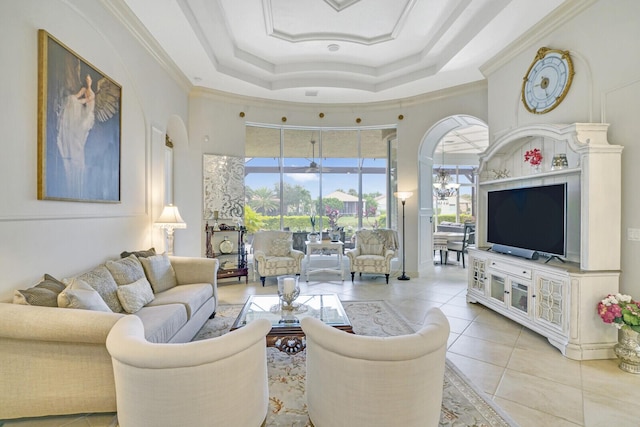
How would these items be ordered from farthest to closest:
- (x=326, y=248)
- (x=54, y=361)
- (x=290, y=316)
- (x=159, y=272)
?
(x=326, y=248), (x=159, y=272), (x=290, y=316), (x=54, y=361)

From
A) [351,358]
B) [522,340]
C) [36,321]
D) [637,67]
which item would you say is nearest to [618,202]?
[637,67]

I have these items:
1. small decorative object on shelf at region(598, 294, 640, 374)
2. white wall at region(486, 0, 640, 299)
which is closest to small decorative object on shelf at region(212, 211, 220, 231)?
A: white wall at region(486, 0, 640, 299)

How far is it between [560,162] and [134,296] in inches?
166

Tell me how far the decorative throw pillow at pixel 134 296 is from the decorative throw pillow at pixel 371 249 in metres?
3.89

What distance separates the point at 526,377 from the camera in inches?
98.2

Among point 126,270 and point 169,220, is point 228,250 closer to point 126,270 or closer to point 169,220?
point 169,220

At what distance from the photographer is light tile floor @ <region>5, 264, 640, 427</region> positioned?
2000mm

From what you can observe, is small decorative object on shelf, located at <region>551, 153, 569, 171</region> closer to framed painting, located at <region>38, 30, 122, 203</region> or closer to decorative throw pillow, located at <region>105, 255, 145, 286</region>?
decorative throw pillow, located at <region>105, 255, 145, 286</region>

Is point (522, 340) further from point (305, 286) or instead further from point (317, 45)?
point (317, 45)

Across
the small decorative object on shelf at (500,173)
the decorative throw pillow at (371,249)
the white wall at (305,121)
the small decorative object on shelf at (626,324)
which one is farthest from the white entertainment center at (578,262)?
the decorative throw pillow at (371,249)

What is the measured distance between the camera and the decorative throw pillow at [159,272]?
3.25 meters

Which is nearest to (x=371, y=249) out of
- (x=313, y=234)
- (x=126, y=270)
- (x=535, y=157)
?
(x=313, y=234)

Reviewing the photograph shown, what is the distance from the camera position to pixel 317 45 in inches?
179

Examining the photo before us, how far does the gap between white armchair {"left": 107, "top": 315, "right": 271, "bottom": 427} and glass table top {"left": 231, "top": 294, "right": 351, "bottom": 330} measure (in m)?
1.10
